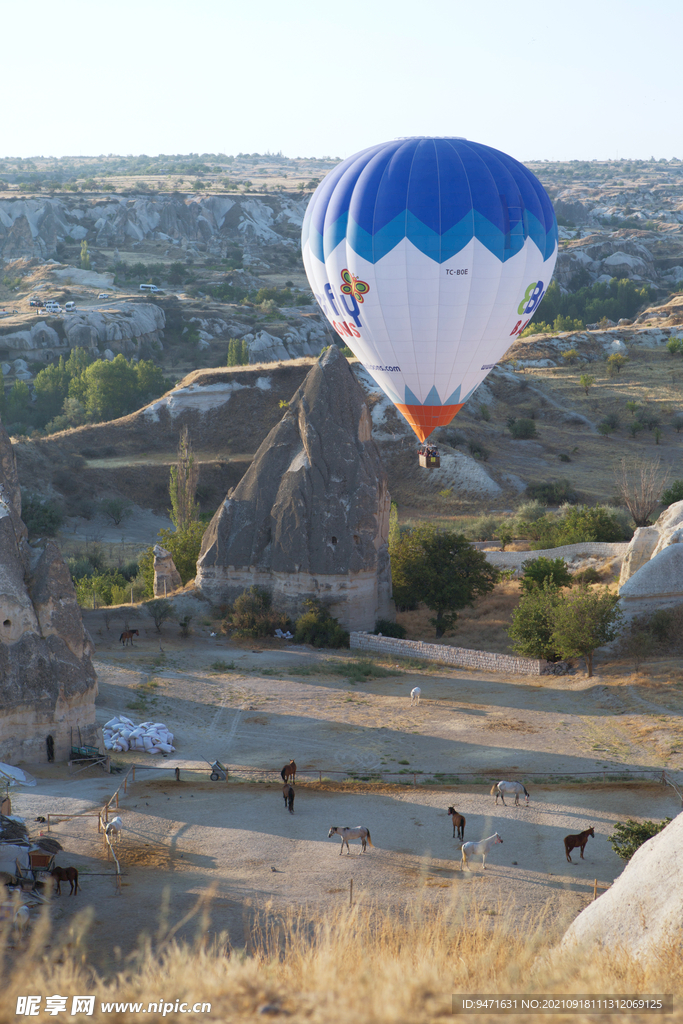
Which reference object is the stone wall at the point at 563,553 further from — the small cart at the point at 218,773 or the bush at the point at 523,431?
the bush at the point at 523,431

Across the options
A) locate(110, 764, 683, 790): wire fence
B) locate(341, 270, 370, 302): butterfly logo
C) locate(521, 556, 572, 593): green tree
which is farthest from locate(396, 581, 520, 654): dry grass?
locate(341, 270, 370, 302): butterfly logo

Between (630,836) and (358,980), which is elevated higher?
(358,980)

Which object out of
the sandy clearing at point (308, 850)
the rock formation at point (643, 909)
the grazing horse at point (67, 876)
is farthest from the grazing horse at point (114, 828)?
the rock formation at point (643, 909)

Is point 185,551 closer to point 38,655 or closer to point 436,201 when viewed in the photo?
point 436,201

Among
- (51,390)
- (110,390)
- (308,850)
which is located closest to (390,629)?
(308,850)

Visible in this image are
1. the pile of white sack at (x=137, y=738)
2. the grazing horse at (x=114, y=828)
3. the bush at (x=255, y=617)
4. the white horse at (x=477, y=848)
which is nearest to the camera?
the white horse at (x=477, y=848)

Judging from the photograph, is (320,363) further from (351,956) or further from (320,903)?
(351,956)
